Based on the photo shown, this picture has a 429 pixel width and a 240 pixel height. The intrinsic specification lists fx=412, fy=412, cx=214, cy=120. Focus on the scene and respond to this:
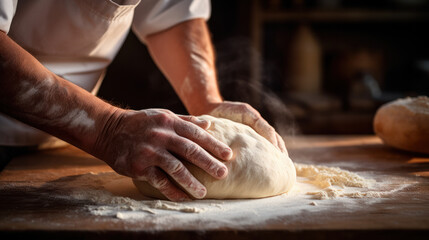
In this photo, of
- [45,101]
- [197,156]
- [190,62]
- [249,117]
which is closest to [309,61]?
[190,62]

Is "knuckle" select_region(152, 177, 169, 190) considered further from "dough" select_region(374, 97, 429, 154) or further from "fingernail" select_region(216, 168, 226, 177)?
"dough" select_region(374, 97, 429, 154)

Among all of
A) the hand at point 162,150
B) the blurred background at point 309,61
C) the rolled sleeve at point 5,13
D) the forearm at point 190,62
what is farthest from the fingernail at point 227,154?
the blurred background at point 309,61

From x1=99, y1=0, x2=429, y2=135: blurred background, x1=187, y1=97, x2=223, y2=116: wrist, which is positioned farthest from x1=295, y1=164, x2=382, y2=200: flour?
x1=99, y1=0, x2=429, y2=135: blurred background

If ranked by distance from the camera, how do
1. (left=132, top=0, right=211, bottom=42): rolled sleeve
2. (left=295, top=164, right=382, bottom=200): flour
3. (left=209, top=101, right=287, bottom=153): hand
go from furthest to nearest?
(left=132, top=0, right=211, bottom=42): rolled sleeve < (left=209, top=101, right=287, bottom=153): hand < (left=295, top=164, right=382, bottom=200): flour

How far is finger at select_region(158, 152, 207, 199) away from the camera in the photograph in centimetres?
103

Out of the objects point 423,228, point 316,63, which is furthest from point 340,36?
point 423,228

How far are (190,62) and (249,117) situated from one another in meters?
0.46

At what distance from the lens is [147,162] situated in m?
1.03

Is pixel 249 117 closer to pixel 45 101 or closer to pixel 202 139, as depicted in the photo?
pixel 202 139

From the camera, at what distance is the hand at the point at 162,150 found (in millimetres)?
1036

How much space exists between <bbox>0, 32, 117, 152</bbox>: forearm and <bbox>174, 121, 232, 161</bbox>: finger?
197 mm

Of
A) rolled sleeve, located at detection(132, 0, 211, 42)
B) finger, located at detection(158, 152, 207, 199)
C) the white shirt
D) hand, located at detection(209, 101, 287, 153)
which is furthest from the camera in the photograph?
rolled sleeve, located at detection(132, 0, 211, 42)

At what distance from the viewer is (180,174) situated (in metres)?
1.04

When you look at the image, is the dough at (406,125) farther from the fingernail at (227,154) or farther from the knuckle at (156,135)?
the knuckle at (156,135)
